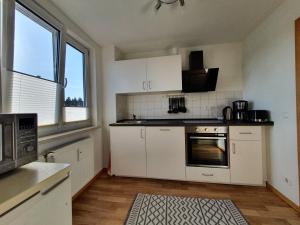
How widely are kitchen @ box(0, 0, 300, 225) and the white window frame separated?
12 mm

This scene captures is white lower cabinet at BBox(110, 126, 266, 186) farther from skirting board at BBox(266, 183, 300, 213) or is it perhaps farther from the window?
the window

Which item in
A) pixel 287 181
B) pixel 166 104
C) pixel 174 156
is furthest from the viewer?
pixel 166 104

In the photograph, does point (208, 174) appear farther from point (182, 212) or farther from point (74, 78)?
point (74, 78)

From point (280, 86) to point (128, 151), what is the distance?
87.2 inches

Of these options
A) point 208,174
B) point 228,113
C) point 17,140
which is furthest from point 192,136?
point 17,140

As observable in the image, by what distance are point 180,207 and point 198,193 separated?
43cm

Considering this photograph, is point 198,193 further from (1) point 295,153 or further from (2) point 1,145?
(2) point 1,145

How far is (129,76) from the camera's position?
109 inches

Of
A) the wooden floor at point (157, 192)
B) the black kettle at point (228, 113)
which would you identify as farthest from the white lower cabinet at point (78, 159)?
the black kettle at point (228, 113)

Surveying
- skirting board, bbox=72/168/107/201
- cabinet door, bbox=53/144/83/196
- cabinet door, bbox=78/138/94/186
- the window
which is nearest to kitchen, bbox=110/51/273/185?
skirting board, bbox=72/168/107/201

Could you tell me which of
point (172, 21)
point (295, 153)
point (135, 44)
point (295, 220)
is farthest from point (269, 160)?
point (135, 44)

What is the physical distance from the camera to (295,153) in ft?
5.47

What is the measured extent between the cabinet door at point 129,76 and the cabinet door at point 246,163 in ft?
5.62

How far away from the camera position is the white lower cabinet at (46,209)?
666 millimetres
